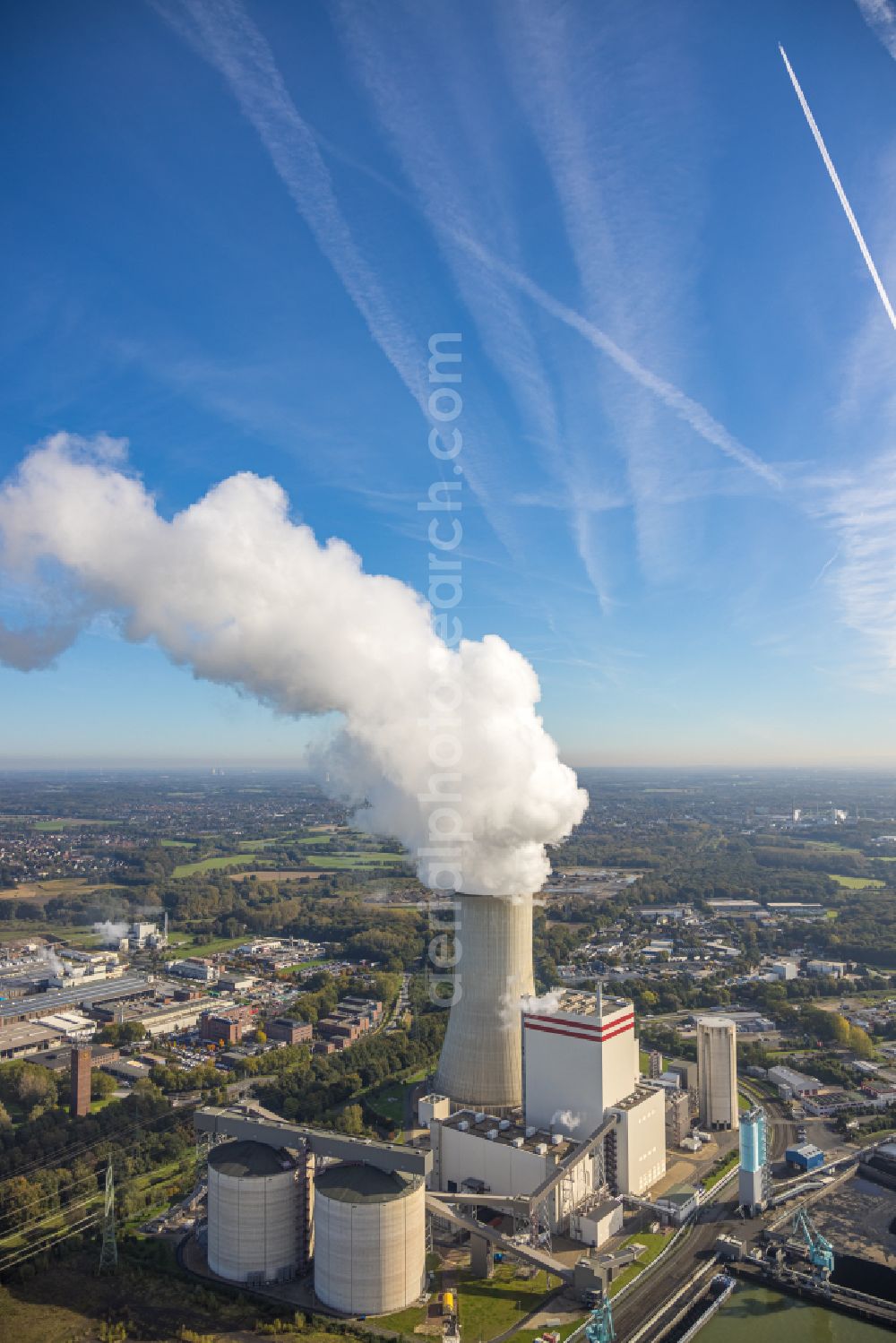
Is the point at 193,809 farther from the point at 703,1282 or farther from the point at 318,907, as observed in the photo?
the point at 703,1282

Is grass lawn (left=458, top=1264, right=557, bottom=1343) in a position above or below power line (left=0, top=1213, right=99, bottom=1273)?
above

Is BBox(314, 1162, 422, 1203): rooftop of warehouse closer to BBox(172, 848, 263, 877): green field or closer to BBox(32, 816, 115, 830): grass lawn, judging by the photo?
BBox(172, 848, 263, 877): green field

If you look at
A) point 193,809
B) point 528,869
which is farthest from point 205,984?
point 193,809

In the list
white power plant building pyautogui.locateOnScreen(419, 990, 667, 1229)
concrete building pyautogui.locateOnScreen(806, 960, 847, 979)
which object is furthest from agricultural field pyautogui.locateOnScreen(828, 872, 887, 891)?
white power plant building pyautogui.locateOnScreen(419, 990, 667, 1229)

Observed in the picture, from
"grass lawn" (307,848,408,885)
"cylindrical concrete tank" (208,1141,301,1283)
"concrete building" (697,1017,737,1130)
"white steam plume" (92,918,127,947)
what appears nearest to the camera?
"cylindrical concrete tank" (208,1141,301,1283)

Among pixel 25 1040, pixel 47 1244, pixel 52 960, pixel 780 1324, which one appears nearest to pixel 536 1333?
pixel 780 1324

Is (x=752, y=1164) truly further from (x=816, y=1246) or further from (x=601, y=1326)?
(x=601, y=1326)
